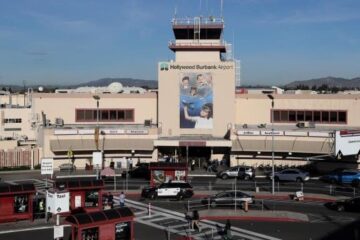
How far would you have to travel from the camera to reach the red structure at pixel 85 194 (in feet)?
123

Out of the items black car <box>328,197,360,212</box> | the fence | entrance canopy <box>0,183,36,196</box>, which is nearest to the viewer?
entrance canopy <box>0,183,36,196</box>

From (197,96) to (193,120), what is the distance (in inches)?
111

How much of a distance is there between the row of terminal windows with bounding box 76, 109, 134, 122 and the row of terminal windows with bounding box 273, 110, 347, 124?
58.5ft

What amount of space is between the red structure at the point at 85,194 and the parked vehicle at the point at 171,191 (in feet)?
18.6

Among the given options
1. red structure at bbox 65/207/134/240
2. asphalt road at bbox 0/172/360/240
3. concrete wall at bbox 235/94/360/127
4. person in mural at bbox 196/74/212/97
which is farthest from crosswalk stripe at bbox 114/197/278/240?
concrete wall at bbox 235/94/360/127

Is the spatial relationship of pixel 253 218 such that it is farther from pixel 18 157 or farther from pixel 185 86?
pixel 18 157

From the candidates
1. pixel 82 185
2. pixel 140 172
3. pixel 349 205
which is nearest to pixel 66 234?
pixel 82 185

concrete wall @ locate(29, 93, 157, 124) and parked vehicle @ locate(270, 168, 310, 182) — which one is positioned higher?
concrete wall @ locate(29, 93, 157, 124)

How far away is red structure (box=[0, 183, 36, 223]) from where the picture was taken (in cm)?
3488

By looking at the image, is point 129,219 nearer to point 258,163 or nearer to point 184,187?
point 184,187

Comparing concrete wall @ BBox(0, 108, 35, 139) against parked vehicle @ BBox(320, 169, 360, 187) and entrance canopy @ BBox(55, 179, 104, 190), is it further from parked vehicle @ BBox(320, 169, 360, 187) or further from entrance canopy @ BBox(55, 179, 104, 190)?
parked vehicle @ BBox(320, 169, 360, 187)

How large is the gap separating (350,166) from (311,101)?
9895mm

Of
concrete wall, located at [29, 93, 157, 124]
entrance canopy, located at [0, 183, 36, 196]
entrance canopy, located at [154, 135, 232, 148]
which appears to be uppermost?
concrete wall, located at [29, 93, 157, 124]

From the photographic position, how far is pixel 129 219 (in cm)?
2803
